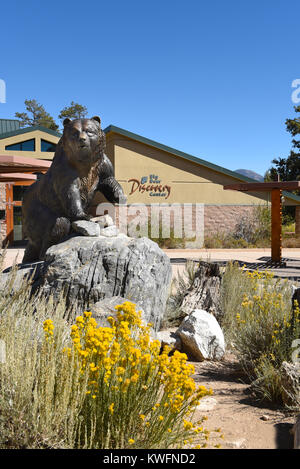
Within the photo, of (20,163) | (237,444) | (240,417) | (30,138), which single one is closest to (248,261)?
(20,163)

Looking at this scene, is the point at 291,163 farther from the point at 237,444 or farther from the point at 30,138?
the point at 237,444

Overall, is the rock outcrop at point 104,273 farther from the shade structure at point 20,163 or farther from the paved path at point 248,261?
the paved path at point 248,261

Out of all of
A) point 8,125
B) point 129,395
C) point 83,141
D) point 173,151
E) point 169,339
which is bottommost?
point 169,339

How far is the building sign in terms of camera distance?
65.0 ft

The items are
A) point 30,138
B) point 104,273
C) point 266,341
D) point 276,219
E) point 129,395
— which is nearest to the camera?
point 129,395

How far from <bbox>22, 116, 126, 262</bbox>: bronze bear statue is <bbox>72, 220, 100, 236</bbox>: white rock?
74 mm

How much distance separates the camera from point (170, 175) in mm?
20031

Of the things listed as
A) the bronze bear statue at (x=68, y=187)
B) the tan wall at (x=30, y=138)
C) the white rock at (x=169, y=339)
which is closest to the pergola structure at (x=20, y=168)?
the bronze bear statue at (x=68, y=187)

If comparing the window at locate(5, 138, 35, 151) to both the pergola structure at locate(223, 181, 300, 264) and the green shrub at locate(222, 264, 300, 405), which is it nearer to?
the pergola structure at locate(223, 181, 300, 264)

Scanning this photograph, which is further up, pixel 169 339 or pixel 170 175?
pixel 170 175

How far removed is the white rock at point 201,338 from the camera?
4352 mm

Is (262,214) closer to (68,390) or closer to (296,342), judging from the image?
(296,342)

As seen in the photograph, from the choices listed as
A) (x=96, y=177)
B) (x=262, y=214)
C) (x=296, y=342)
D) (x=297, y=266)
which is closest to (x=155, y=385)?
(x=296, y=342)

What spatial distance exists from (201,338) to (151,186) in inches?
632
